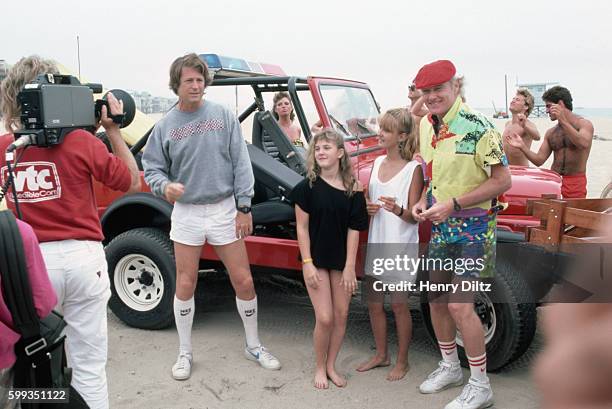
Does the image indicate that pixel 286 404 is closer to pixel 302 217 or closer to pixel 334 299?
pixel 334 299

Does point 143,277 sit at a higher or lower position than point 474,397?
higher

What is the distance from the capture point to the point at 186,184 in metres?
3.28

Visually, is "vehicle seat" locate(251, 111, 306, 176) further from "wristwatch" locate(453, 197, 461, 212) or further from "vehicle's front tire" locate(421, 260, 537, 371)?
"vehicle's front tire" locate(421, 260, 537, 371)

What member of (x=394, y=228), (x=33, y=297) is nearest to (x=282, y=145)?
(x=394, y=228)

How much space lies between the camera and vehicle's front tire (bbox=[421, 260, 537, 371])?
10.4 feet

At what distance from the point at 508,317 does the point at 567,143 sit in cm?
231

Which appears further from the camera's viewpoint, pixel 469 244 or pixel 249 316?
pixel 249 316

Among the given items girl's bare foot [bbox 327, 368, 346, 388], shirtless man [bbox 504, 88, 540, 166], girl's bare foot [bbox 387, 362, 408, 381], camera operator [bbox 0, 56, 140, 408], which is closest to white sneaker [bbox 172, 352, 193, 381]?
girl's bare foot [bbox 327, 368, 346, 388]

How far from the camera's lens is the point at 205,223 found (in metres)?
3.32

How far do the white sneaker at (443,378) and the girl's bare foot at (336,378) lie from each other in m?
0.44

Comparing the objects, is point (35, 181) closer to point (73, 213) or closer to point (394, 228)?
point (73, 213)

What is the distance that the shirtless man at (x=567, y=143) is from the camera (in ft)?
15.6

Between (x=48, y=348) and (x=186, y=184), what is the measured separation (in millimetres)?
1577

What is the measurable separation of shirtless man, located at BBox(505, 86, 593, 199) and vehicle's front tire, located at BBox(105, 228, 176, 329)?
284 centimetres
